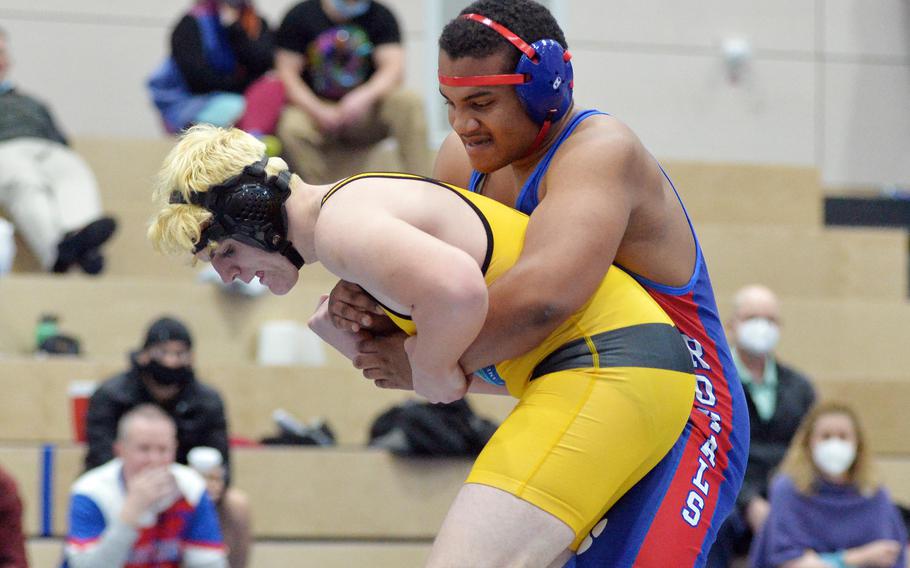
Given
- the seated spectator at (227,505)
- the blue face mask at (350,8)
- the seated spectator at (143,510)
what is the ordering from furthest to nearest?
the blue face mask at (350,8), the seated spectator at (227,505), the seated spectator at (143,510)

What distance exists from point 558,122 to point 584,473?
0.75 metres

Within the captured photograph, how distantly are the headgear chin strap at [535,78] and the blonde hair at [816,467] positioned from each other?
348cm

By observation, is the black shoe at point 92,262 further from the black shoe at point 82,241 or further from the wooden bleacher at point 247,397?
the wooden bleacher at point 247,397

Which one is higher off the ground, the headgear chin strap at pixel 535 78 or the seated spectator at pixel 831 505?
the headgear chin strap at pixel 535 78

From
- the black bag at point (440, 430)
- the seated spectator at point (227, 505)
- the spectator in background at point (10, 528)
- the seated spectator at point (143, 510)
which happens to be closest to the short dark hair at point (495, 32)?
the spectator in background at point (10, 528)

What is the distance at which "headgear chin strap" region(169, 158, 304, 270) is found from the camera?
280 centimetres

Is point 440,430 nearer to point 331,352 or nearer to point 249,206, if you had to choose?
point 331,352

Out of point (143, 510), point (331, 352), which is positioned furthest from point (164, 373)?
point (331, 352)

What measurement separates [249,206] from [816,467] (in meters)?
3.83

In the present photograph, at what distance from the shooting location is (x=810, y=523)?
19.5 feet

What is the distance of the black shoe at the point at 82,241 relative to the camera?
7.17 metres

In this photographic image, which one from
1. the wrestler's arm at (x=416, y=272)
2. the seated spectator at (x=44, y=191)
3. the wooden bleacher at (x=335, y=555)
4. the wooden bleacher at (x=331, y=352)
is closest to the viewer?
the wrestler's arm at (x=416, y=272)

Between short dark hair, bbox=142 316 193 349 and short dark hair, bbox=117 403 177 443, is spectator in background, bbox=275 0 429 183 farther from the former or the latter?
short dark hair, bbox=117 403 177 443

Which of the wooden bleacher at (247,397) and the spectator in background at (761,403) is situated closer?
the spectator in background at (761,403)
